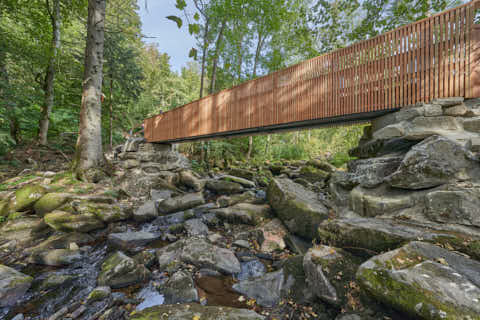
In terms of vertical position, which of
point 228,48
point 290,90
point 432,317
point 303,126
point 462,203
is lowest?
point 432,317

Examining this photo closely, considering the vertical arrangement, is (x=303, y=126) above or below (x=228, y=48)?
below

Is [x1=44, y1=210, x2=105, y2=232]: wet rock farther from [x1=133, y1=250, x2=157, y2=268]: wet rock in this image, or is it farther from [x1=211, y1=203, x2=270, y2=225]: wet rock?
[x1=211, y1=203, x2=270, y2=225]: wet rock

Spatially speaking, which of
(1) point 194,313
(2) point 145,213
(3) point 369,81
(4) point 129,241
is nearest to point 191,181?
(2) point 145,213

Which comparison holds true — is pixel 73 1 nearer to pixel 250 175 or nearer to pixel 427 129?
pixel 250 175

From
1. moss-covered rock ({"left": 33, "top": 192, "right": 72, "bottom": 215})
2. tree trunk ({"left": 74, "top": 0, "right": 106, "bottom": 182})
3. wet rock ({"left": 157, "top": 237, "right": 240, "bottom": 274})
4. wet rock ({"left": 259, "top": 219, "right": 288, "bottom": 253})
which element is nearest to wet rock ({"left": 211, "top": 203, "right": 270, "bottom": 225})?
wet rock ({"left": 259, "top": 219, "right": 288, "bottom": 253})

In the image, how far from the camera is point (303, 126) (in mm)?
5926

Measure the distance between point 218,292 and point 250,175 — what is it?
7304mm

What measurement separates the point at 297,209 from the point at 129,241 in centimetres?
363

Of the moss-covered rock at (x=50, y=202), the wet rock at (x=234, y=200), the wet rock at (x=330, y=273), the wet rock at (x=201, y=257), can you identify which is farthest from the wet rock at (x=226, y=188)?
the wet rock at (x=330, y=273)

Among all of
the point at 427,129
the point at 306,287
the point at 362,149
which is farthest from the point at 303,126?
the point at 306,287

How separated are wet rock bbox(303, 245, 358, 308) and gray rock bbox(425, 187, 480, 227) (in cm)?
128

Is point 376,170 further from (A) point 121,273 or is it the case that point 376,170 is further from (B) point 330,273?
(A) point 121,273

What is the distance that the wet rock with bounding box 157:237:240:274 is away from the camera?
313 cm

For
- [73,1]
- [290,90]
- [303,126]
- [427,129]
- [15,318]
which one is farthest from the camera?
[73,1]
